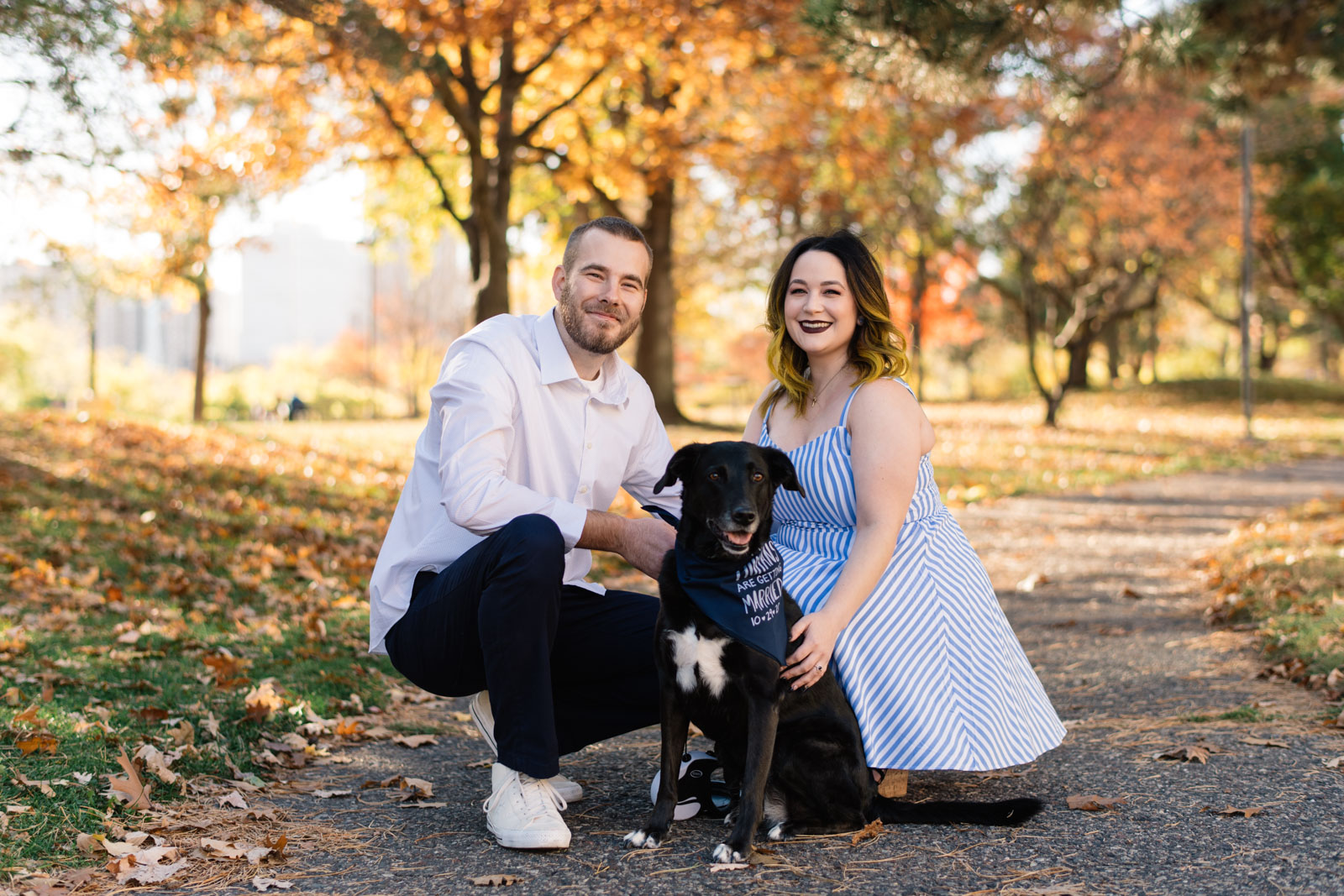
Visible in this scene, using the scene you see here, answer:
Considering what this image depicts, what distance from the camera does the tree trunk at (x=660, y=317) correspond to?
1831 centimetres

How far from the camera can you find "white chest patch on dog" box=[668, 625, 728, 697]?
2895 mm

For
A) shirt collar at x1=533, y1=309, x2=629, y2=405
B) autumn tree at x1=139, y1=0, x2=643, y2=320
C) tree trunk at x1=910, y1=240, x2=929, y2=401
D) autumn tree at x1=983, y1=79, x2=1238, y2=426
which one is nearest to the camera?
shirt collar at x1=533, y1=309, x2=629, y2=405

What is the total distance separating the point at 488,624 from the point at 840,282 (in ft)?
5.41

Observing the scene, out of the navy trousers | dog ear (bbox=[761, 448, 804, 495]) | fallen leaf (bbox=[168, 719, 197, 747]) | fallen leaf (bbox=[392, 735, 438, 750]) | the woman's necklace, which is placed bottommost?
fallen leaf (bbox=[392, 735, 438, 750])

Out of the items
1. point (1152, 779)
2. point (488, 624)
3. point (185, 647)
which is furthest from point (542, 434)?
point (185, 647)

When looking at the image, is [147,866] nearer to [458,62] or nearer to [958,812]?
[958,812]

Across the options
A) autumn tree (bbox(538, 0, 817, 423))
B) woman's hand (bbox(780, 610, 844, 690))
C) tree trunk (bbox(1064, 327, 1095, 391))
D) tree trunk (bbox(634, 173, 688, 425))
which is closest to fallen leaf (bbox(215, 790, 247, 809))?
woman's hand (bbox(780, 610, 844, 690))

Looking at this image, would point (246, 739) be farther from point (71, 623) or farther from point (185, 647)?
point (71, 623)

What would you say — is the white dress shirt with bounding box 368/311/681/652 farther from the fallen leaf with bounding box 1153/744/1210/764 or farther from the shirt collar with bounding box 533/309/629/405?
the fallen leaf with bounding box 1153/744/1210/764

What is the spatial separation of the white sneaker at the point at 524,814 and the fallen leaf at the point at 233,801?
87 cm

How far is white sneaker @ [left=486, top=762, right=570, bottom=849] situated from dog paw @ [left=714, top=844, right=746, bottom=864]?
467 mm

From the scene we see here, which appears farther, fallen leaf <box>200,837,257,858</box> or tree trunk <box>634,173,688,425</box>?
tree trunk <box>634,173,688,425</box>

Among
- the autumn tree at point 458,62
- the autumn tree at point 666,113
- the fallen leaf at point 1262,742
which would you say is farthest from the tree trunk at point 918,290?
the fallen leaf at point 1262,742

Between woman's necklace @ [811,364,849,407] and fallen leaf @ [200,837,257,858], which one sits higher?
woman's necklace @ [811,364,849,407]
